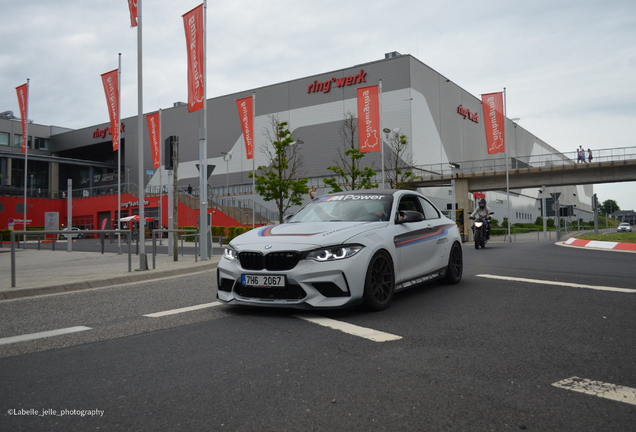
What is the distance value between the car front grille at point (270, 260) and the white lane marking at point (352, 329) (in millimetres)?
605

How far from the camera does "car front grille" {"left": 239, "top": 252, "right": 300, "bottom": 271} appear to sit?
5316mm

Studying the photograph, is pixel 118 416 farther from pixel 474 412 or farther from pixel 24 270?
→ pixel 24 270

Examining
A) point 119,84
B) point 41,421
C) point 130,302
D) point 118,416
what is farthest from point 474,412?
point 119,84

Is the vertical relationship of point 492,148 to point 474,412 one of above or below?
above

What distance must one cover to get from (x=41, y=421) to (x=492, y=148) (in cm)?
3823

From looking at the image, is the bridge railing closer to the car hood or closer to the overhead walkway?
the overhead walkway

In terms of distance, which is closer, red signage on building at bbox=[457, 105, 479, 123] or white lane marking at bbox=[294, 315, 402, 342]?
white lane marking at bbox=[294, 315, 402, 342]

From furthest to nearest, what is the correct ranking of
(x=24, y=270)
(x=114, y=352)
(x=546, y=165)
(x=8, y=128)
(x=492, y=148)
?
(x=8, y=128) → (x=546, y=165) → (x=492, y=148) → (x=24, y=270) → (x=114, y=352)

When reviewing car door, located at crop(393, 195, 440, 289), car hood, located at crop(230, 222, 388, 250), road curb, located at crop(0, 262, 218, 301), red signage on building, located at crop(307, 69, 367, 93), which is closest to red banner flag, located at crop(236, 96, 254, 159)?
Result: road curb, located at crop(0, 262, 218, 301)

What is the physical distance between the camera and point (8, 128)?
7131 cm

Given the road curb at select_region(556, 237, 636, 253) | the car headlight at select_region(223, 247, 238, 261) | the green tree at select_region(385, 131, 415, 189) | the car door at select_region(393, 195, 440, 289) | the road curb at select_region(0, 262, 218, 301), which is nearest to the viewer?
the car headlight at select_region(223, 247, 238, 261)

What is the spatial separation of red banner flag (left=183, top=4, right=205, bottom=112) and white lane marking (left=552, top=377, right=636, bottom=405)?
14.6 meters

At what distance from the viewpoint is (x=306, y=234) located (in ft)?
18.7

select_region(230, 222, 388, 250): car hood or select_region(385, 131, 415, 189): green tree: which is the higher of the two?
select_region(385, 131, 415, 189): green tree
